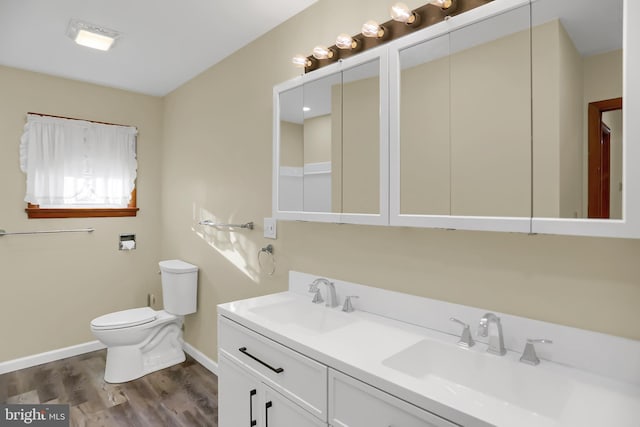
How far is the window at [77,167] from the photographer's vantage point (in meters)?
3.02

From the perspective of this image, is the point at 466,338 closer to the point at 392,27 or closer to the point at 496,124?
the point at 496,124

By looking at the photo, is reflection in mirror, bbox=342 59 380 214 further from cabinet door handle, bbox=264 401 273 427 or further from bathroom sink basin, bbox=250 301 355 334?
cabinet door handle, bbox=264 401 273 427

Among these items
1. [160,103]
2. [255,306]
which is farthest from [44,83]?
[255,306]

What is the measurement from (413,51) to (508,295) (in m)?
0.98

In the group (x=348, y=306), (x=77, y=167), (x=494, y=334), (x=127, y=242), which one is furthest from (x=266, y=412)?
(x=77, y=167)

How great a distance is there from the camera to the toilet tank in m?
2.98

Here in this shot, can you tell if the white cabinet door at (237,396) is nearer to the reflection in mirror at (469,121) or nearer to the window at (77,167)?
the reflection in mirror at (469,121)

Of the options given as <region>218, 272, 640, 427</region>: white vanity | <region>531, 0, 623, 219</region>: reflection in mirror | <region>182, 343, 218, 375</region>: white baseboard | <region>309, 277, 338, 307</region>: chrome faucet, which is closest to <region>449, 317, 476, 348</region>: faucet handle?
<region>218, 272, 640, 427</region>: white vanity

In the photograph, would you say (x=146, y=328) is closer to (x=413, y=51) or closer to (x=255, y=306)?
(x=255, y=306)

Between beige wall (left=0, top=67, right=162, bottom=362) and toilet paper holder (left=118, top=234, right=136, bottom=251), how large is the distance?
0.04m

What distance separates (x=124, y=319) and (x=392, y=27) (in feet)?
9.08

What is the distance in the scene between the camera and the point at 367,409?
43.8 inches

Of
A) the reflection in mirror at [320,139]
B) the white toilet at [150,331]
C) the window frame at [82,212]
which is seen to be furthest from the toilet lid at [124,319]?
the reflection in mirror at [320,139]

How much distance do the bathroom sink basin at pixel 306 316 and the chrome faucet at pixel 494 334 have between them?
0.56 metres
